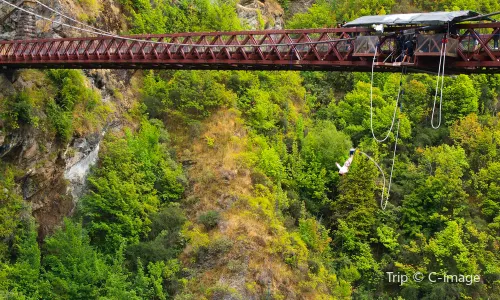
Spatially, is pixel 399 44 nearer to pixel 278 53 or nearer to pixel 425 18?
pixel 425 18

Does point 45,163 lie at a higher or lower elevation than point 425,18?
lower

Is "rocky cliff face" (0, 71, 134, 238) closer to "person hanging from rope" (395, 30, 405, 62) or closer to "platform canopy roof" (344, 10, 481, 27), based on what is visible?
"platform canopy roof" (344, 10, 481, 27)

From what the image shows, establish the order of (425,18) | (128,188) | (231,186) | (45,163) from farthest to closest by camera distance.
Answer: (231,186), (128,188), (45,163), (425,18)

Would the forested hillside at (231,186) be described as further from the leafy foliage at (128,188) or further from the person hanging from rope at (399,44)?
the person hanging from rope at (399,44)

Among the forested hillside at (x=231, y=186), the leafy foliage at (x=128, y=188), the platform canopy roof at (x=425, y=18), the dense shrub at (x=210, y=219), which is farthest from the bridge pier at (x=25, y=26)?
the platform canopy roof at (x=425, y=18)

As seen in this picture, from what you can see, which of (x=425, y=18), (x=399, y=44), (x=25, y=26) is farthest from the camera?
(x=25, y=26)

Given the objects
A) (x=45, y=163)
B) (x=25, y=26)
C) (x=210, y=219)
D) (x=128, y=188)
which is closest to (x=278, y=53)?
(x=210, y=219)

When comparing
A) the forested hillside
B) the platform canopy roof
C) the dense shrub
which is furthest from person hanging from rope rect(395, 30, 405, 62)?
the dense shrub
